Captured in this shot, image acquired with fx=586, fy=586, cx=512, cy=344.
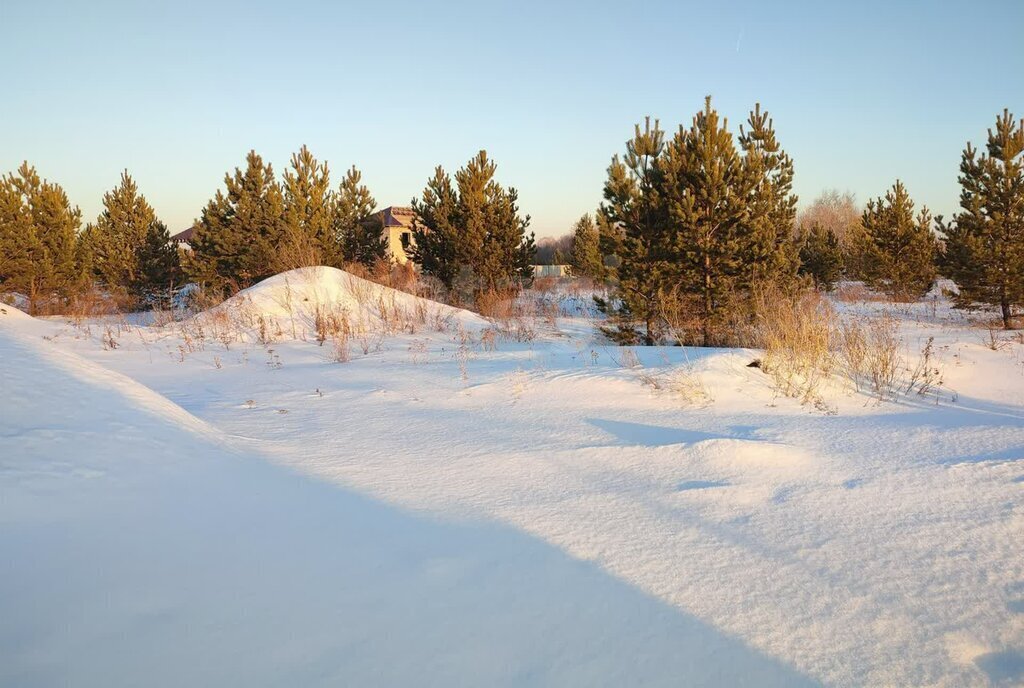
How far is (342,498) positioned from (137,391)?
2.18m

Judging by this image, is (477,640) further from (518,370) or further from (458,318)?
(458,318)

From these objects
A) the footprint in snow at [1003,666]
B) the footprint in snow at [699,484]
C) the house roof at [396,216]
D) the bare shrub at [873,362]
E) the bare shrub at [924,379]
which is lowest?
the footprint in snow at [1003,666]

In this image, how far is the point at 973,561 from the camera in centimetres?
237

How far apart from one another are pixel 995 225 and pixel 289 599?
1953 cm

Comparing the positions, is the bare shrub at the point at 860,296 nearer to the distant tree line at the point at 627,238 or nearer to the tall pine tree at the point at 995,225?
the distant tree line at the point at 627,238

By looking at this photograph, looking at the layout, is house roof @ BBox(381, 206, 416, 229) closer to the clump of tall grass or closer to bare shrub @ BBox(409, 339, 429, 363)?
bare shrub @ BBox(409, 339, 429, 363)

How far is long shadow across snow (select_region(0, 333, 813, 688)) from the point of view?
1730 mm

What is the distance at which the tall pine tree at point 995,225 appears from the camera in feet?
49.9

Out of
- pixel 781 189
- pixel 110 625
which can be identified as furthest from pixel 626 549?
pixel 781 189

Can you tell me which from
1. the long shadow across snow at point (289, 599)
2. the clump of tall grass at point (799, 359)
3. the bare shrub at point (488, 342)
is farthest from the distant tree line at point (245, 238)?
the long shadow across snow at point (289, 599)

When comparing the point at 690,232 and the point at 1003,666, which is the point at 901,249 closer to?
the point at 690,232

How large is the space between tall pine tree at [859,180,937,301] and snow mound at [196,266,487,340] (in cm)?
1756

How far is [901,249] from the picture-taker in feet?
72.5

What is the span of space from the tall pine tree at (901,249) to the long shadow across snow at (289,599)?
24.2 metres
